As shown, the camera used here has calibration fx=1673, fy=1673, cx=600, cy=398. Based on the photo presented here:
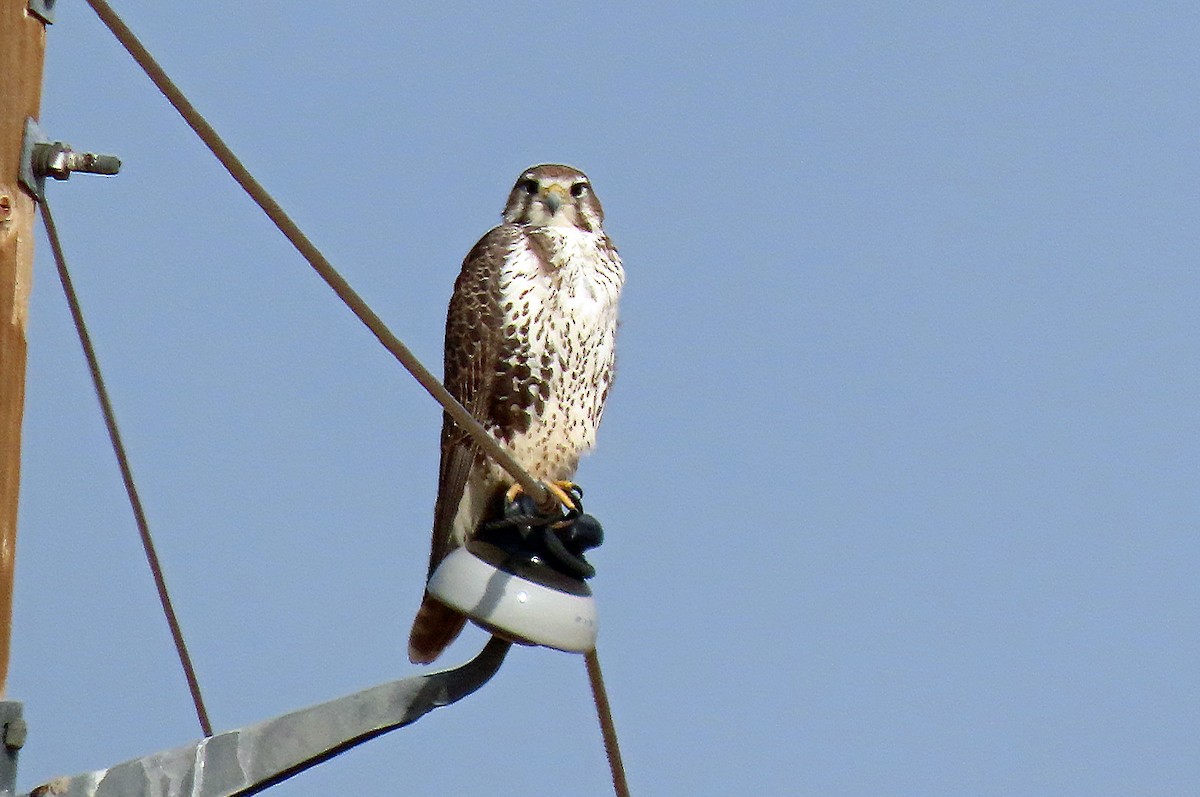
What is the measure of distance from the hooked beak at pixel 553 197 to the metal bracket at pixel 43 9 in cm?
277

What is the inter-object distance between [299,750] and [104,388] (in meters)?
1.12

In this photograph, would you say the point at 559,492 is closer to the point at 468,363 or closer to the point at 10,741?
the point at 468,363

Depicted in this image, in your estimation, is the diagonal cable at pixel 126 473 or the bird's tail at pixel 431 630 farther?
the bird's tail at pixel 431 630

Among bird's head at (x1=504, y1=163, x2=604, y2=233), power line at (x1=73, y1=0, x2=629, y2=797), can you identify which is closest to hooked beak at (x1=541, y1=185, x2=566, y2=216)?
bird's head at (x1=504, y1=163, x2=604, y2=233)

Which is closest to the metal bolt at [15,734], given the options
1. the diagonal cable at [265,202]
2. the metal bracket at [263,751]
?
the metal bracket at [263,751]

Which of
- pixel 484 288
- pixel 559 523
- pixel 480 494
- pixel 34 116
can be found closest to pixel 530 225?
pixel 484 288

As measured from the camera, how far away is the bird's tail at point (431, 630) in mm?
4574

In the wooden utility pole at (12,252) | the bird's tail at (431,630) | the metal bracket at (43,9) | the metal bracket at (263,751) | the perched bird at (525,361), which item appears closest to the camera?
the metal bracket at (263,751)

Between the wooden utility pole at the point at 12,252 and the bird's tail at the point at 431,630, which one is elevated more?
the wooden utility pole at the point at 12,252

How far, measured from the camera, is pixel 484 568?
3303mm

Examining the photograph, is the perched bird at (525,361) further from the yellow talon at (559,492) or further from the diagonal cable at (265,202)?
→ the diagonal cable at (265,202)

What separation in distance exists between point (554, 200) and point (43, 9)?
281 centimetres

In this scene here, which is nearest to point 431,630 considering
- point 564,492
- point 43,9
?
point 564,492

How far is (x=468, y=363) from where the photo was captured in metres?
5.24
